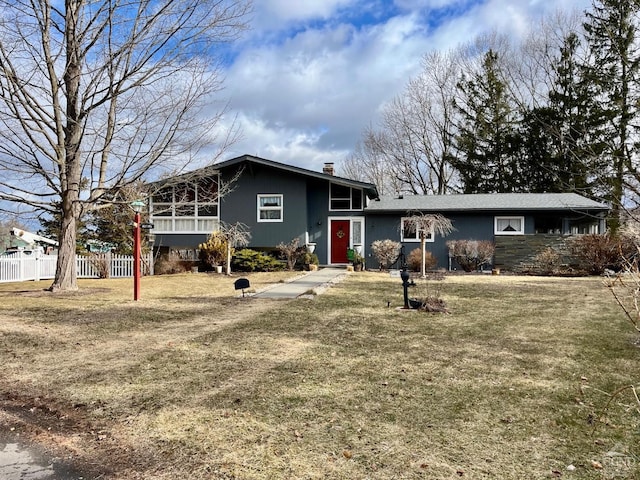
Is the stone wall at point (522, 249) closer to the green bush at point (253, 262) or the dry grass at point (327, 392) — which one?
the green bush at point (253, 262)

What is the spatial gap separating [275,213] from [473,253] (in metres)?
8.62

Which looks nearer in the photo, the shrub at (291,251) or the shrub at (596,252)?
the shrub at (596,252)

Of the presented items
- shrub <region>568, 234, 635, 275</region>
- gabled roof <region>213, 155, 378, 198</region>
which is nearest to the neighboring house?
gabled roof <region>213, 155, 378, 198</region>

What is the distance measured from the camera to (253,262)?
59.0 ft

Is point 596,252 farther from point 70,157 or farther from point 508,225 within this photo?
point 70,157

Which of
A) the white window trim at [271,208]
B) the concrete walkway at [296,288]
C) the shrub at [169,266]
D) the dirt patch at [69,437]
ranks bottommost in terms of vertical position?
the dirt patch at [69,437]

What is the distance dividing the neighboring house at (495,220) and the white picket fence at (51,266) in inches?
403

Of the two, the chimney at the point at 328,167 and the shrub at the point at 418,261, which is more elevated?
the chimney at the point at 328,167

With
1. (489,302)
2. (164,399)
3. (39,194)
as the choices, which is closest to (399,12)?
(489,302)

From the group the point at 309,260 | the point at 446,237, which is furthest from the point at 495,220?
the point at 309,260

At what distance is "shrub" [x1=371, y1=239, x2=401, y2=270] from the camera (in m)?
18.3

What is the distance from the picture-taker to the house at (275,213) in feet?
63.0

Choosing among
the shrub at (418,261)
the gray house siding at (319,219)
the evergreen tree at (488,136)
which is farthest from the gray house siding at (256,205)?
the evergreen tree at (488,136)

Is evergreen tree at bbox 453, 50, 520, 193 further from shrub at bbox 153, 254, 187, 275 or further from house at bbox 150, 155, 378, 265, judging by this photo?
shrub at bbox 153, 254, 187, 275
